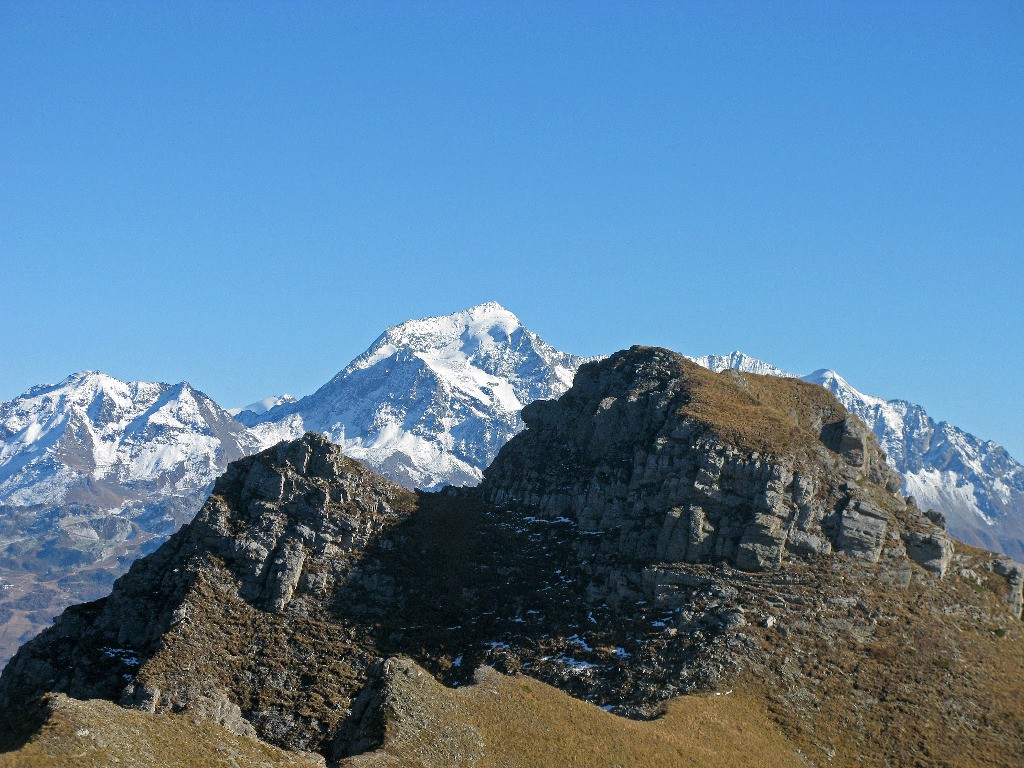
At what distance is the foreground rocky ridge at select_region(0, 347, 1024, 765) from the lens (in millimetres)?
102125

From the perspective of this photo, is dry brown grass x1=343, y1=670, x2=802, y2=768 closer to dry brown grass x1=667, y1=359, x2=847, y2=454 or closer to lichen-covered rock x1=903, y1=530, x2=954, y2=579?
lichen-covered rock x1=903, y1=530, x2=954, y2=579

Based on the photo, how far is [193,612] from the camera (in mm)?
111562

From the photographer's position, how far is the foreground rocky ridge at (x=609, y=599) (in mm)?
102125

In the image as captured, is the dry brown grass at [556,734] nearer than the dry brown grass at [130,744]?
No

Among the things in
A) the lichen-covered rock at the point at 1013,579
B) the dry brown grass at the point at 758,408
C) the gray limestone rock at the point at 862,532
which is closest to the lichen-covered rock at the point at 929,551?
the gray limestone rock at the point at 862,532

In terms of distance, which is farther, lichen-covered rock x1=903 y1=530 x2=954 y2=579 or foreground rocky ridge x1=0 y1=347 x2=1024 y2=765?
lichen-covered rock x1=903 y1=530 x2=954 y2=579

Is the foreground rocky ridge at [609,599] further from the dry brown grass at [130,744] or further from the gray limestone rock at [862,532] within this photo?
the dry brown grass at [130,744]

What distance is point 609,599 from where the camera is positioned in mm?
118500

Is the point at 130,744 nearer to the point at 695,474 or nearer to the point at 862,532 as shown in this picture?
the point at 695,474

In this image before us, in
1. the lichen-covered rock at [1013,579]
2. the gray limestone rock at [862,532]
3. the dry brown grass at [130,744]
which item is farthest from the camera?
the lichen-covered rock at [1013,579]

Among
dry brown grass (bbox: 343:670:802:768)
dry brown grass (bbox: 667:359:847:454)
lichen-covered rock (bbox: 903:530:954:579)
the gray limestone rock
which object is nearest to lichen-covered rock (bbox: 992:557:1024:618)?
lichen-covered rock (bbox: 903:530:954:579)

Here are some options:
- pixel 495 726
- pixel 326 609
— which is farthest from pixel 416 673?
pixel 326 609

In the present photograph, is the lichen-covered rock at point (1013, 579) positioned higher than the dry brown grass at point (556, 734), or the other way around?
the lichen-covered rock at point (1013, 579)

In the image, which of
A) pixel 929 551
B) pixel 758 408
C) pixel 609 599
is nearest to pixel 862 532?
pixel 929 551
